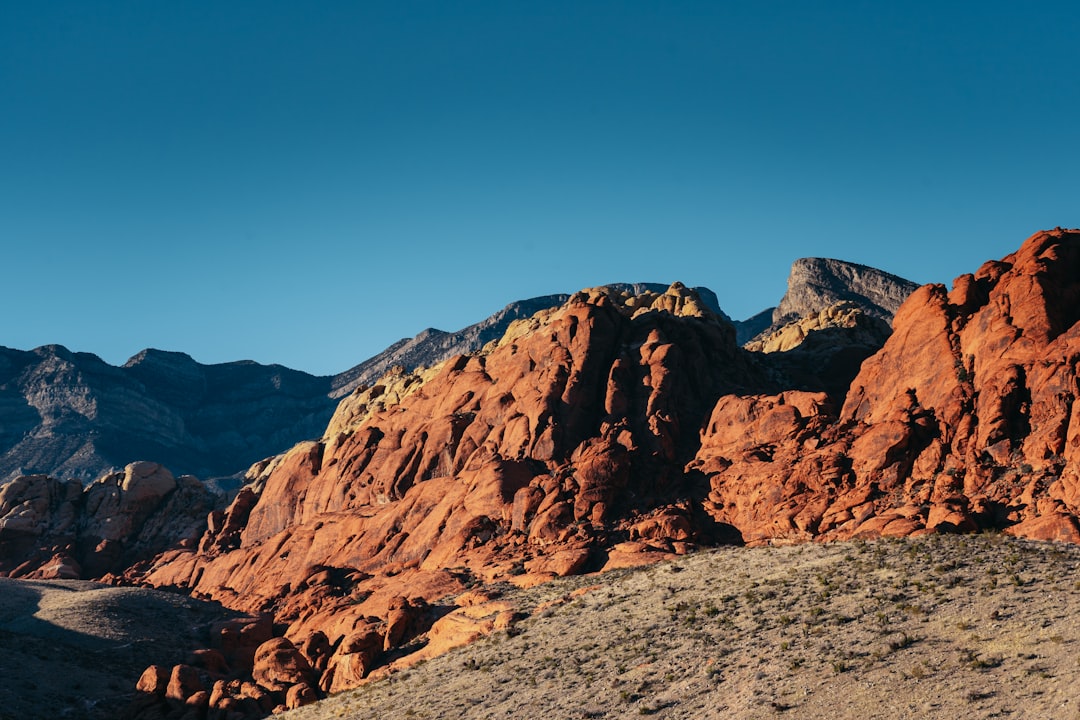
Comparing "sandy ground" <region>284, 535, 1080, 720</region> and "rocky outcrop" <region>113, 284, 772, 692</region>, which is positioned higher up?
"rocky outcrop" <region>113, 284, 772, 692</region>

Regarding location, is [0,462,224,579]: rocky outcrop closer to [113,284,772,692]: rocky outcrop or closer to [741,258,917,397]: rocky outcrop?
[113,284,772,692]: rocky outcrop

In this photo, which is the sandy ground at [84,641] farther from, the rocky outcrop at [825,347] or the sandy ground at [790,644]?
the rocky outcrop at [825,347]

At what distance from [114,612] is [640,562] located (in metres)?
42.5

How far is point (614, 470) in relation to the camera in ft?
252

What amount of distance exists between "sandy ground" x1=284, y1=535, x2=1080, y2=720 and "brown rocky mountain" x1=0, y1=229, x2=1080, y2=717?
176 inches

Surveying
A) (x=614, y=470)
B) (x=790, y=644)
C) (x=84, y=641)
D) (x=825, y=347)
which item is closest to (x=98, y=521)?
(x=84, y=641)

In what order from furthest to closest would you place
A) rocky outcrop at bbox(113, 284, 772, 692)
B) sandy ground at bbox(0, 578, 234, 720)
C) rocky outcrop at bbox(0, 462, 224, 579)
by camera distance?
rocky outcrop at bbox(0, 462, 224, 579) → rocky outcrop at bbox(113, 284, 772, 692) → sandy ground at bbox(0, 578, 234, 720)

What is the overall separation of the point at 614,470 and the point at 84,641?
128 ft

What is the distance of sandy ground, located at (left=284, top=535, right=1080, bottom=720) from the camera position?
3725 centimetres

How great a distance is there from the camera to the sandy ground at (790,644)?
3725 centimetres

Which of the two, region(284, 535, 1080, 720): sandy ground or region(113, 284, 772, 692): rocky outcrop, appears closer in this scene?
region(284, 535, 1080, 720): sandy ground

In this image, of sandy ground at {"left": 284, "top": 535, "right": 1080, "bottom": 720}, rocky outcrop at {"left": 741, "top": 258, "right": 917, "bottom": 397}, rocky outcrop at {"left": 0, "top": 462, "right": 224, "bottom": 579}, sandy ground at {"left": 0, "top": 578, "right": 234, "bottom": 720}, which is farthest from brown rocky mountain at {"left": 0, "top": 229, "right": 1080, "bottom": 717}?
sandy ground at {"left": 0, "top": 578, "right": 234, "bottom": 720}

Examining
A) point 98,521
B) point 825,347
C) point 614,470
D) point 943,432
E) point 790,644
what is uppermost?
point 825,347

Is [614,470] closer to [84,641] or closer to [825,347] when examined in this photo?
[84,641]
